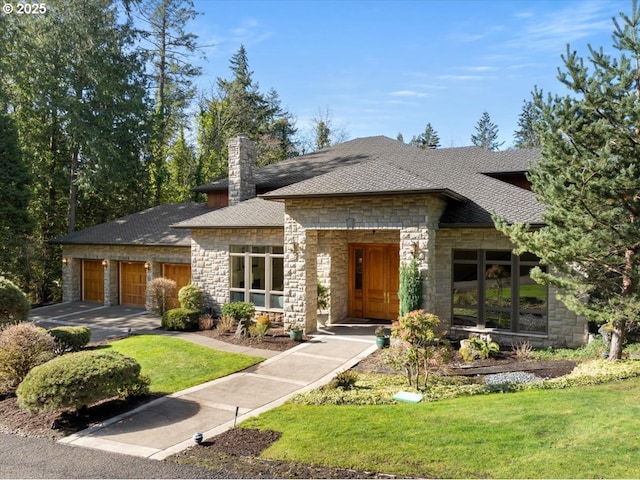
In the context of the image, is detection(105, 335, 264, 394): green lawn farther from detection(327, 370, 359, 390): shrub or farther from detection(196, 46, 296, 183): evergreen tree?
detection(196, 46, 296, 183): evergreen tree

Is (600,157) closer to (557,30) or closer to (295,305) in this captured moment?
(557,30)

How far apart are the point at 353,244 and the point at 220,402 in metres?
8.70

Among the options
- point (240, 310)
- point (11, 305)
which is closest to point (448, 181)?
point (240, 310)

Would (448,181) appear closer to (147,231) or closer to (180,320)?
(180,320)

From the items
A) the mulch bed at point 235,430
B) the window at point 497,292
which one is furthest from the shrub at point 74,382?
the window at point 497,292

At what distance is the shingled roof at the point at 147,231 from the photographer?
19156 mm

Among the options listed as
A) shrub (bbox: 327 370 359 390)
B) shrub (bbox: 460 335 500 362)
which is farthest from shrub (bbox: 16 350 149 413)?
shrub (bbox: 460 335 500 362)

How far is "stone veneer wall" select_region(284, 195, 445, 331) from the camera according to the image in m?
12.1

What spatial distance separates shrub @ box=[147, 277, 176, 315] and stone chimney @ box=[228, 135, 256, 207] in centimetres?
418

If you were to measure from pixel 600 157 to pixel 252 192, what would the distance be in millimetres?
14021

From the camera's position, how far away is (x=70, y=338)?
1171 cm

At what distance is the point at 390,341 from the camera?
1215 cm

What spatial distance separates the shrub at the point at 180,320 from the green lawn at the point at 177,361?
142 cm

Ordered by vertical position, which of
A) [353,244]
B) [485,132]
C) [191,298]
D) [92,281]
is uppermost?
[485,132]
